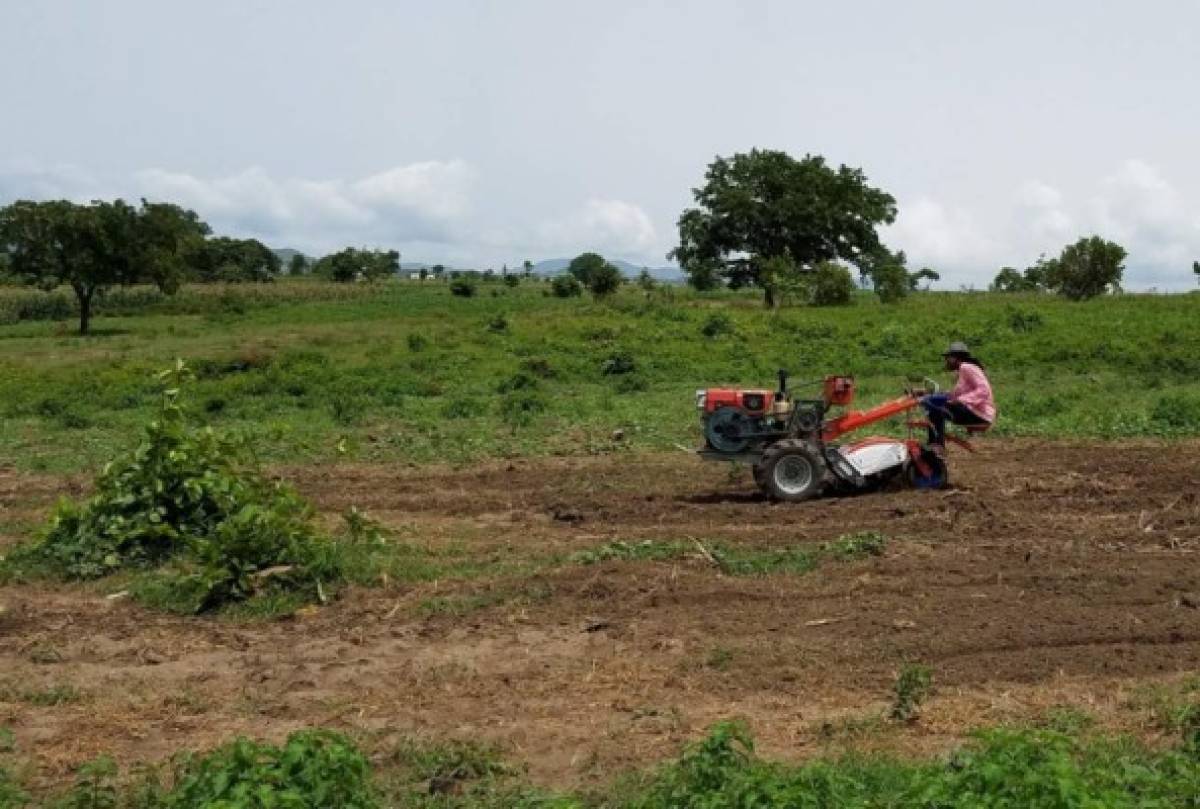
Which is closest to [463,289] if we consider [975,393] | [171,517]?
[975,393]

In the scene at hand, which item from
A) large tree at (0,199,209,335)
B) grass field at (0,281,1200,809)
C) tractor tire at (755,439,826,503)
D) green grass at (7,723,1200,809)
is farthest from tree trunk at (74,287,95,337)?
green grass at (7,723,1200,809)

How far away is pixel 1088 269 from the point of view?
137ft

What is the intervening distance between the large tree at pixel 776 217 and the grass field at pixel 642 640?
3100 cm

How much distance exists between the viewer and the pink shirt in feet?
36.7

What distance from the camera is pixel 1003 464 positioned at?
13.3m

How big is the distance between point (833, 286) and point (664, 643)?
31.7 m

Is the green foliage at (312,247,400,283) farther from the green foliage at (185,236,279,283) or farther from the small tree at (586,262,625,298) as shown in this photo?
the small tree at (586,262,625,298)

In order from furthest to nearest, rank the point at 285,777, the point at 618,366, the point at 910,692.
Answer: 1. the point at 618,366
2. the point at 910,692
3. the point at 285,777

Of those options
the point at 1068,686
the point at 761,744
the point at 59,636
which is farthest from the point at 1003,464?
the point at 59,636

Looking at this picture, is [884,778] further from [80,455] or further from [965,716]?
[80,455]

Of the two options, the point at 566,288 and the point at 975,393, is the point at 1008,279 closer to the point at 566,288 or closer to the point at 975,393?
the point at 566,288

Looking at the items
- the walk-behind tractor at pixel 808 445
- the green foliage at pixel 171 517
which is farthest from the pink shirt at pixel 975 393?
the green foliage at pixel 171 517

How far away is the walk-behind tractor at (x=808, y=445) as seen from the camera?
11336 millimetres

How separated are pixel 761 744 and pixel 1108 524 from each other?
5521 millimetres
